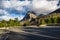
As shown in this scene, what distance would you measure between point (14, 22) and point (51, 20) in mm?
32801

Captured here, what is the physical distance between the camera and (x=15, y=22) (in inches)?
6112

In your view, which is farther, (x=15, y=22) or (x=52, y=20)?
(x=52, y=20)

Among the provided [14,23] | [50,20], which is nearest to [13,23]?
[14,23]

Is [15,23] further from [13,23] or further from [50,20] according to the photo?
[50,20]

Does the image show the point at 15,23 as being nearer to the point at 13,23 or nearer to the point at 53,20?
the point at 13,23

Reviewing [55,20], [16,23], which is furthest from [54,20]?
[16,23]

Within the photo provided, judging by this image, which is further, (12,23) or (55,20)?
(55,20)

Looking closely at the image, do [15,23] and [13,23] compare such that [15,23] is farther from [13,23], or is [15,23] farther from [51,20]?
[51,20]

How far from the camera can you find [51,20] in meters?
170

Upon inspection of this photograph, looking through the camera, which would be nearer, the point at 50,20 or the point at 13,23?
the point at 13,23

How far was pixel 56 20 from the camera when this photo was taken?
16675cm

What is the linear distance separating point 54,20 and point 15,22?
106 feet

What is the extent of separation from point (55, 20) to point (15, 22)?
3319 centimetres

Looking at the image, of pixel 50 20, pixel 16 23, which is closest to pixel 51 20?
pixel 50 20
